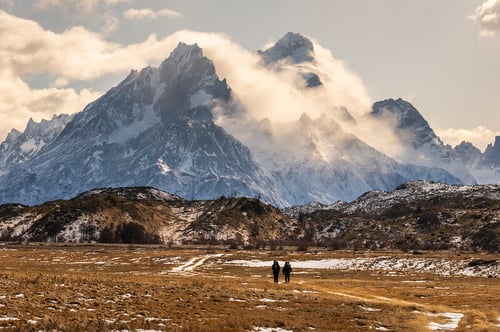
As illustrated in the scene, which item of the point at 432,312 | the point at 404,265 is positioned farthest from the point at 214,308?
the point at 404,265

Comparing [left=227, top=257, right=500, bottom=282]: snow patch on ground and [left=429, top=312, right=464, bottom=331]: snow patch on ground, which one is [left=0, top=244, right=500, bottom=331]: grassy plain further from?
[left=227, top=257, right=500, bottom=282]: snow patch on ground

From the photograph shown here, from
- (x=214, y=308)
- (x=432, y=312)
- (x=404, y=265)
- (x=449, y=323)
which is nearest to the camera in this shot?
(x=449, y=323)

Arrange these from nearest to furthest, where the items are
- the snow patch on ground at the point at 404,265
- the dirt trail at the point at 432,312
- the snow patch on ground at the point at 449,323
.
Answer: the snow patch on ground at the point at 449,323 < the dirt trail at the point at 432,312 < the snow patch on ground at the point at 404,265

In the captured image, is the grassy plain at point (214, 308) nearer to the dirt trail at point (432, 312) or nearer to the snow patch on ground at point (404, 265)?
the dirt trail at point (432, 312)

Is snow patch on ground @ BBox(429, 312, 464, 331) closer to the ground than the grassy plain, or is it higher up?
closer to the ground

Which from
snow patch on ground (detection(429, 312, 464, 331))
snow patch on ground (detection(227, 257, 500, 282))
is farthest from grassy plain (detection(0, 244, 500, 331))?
snow patch on ground (detection(227, 257, 500, 282))

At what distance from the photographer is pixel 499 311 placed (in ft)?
137

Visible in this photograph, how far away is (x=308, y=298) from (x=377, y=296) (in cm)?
918

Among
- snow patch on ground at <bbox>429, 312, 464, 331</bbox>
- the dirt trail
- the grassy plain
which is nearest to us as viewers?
the grassy plain

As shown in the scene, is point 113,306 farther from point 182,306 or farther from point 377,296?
point 377,296

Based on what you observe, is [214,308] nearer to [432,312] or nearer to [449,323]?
[449,323]

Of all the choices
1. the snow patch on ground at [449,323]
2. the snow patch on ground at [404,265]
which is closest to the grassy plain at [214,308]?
the snow patch on ground at [449,323]

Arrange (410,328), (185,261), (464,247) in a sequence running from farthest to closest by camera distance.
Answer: (464,247) < (185,261) < (410,328)

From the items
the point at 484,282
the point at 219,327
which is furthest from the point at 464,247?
the point at 219,327
